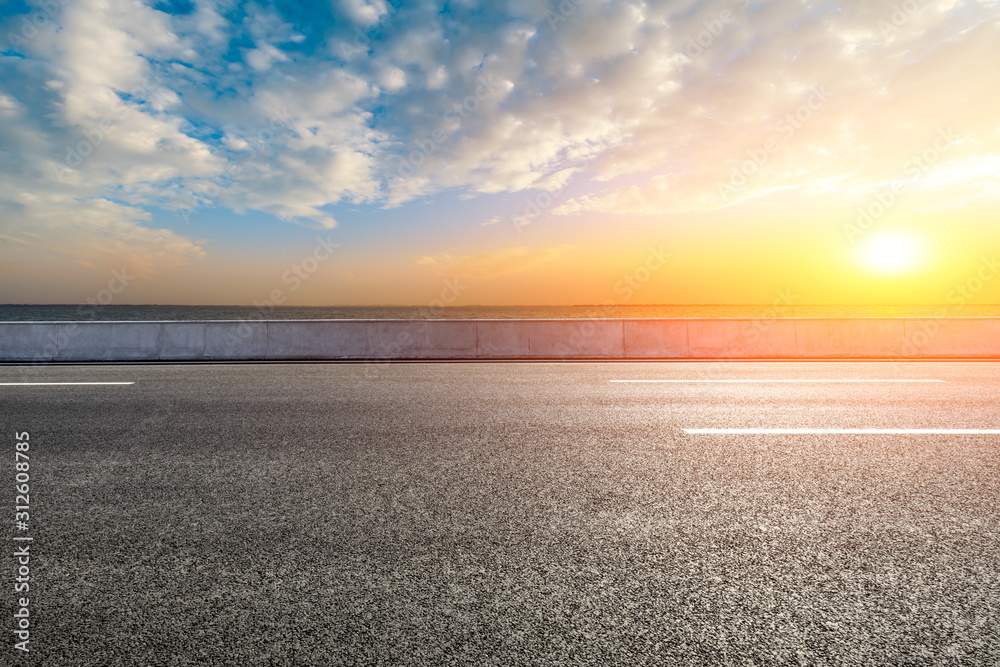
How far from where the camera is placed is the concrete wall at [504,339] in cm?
1338

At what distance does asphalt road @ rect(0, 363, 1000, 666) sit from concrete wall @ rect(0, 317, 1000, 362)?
23.4ft

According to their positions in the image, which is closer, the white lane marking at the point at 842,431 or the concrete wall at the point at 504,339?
the white lane marking at the point at 842,431

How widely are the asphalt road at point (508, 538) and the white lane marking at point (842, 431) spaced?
0.11 m

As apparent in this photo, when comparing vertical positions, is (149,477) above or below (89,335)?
below

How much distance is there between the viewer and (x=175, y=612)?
7.80ft

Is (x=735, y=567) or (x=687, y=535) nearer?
(x=735, y=567)

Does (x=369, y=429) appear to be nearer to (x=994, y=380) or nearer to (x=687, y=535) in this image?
(x=687, y=535)

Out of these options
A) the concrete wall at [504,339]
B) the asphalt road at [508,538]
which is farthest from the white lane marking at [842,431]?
the concrete wall at [504,339]

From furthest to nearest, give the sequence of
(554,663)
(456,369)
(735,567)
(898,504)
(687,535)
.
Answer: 1. (456,369)
2. (898,504)
3. (687,535)
4. (735,567)
5. (554,663)

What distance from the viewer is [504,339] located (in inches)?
547

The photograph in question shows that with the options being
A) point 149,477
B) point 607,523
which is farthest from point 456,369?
point 607,523

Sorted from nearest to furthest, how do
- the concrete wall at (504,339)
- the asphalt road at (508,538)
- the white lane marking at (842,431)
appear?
1. the asphalt road at (508,538)
2. the white lane marking at (842,431)
3. the concrete wall at (504,339)

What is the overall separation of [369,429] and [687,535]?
3568mm

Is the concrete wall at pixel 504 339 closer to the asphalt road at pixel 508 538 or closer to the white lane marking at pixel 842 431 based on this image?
the asphalt road at pixel 508 538
